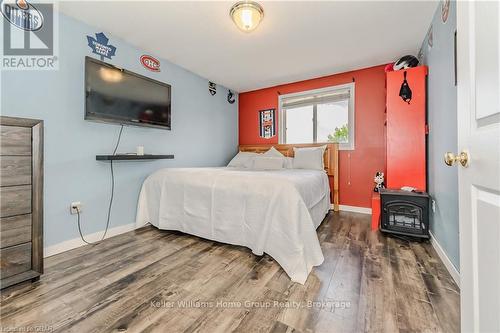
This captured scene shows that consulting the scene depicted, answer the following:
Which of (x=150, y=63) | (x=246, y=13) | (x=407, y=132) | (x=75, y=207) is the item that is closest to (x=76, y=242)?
(x=75, y=207)

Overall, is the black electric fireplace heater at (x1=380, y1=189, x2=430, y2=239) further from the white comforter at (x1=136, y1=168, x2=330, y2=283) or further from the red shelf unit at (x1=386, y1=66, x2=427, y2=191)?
the white comforter at (x1=136, y1=168, x2=330, y2=283)

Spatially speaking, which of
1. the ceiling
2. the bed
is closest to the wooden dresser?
the bed

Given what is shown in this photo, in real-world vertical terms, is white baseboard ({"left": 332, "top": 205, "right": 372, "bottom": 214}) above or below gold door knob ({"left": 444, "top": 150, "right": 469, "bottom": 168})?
below

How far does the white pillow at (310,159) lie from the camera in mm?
3425

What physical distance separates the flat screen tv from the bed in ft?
2.54

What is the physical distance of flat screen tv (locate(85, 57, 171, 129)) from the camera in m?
2.20

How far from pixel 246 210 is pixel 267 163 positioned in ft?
5.64

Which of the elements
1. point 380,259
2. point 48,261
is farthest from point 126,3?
point 380,259

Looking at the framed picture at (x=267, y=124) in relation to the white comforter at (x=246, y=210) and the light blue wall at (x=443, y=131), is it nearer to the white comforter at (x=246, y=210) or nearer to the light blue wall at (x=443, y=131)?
the white comforter at (x=246, y=210)

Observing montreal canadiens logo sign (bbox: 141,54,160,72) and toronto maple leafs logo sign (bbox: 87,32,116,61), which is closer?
toronto maple leafs logo sign (bbox: 87,32,116,61)

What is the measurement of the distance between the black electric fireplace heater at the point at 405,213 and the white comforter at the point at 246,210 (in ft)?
2.41

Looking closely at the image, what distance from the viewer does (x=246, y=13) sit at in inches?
72.4

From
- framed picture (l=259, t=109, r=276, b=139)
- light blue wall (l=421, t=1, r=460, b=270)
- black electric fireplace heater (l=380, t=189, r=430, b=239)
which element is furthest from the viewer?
framed picture (l=259, t=109, r=276, b=139)

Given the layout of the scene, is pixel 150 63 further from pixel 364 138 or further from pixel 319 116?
A: pixel 364 138
